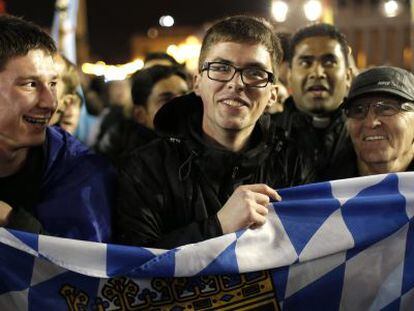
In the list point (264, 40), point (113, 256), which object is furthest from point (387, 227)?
point (113, 256)

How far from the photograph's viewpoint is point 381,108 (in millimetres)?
2951

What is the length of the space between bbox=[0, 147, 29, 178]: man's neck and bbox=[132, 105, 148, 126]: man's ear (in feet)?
5.89

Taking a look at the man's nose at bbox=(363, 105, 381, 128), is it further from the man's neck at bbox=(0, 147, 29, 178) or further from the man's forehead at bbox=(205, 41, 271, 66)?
the man's neck at bbox=(0, 147, 29, 178)

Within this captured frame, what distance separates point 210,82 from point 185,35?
31617mm

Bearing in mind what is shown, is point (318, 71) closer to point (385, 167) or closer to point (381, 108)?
point (381, 108)

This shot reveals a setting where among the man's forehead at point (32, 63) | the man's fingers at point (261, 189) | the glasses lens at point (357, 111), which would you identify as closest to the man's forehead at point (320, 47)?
the glasses lens at point (357, 111)

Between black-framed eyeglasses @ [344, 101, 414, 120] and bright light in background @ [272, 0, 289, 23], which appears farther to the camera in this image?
bright light in background @ [272, 0, 289, 23]

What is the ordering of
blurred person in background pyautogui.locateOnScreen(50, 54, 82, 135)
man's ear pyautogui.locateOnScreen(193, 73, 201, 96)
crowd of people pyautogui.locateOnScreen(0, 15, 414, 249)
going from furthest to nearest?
blurred person in background pyautogui.locateOnScreen(50, 54, 82, 135) < man's ear pyautogui.locateOnScreen(193, 73, 201, 96) < crowd of people pyautogui.locateOnScreen(0, 15, 414, 249)

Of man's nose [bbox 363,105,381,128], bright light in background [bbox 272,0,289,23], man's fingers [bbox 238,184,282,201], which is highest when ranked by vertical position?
bright light in background [bbox 272,0,289,23]

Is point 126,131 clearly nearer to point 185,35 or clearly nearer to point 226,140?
point 226,140

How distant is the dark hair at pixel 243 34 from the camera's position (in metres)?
2.61

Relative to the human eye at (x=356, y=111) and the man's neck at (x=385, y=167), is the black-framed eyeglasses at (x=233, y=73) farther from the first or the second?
the man's neck at (x=385, y=167)

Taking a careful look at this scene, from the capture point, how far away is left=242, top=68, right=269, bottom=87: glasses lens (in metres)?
2.58

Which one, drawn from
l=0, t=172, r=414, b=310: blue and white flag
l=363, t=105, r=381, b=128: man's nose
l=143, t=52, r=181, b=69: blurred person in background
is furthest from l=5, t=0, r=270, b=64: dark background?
l=0, t=172, r=414, b=310: blue and white flag
